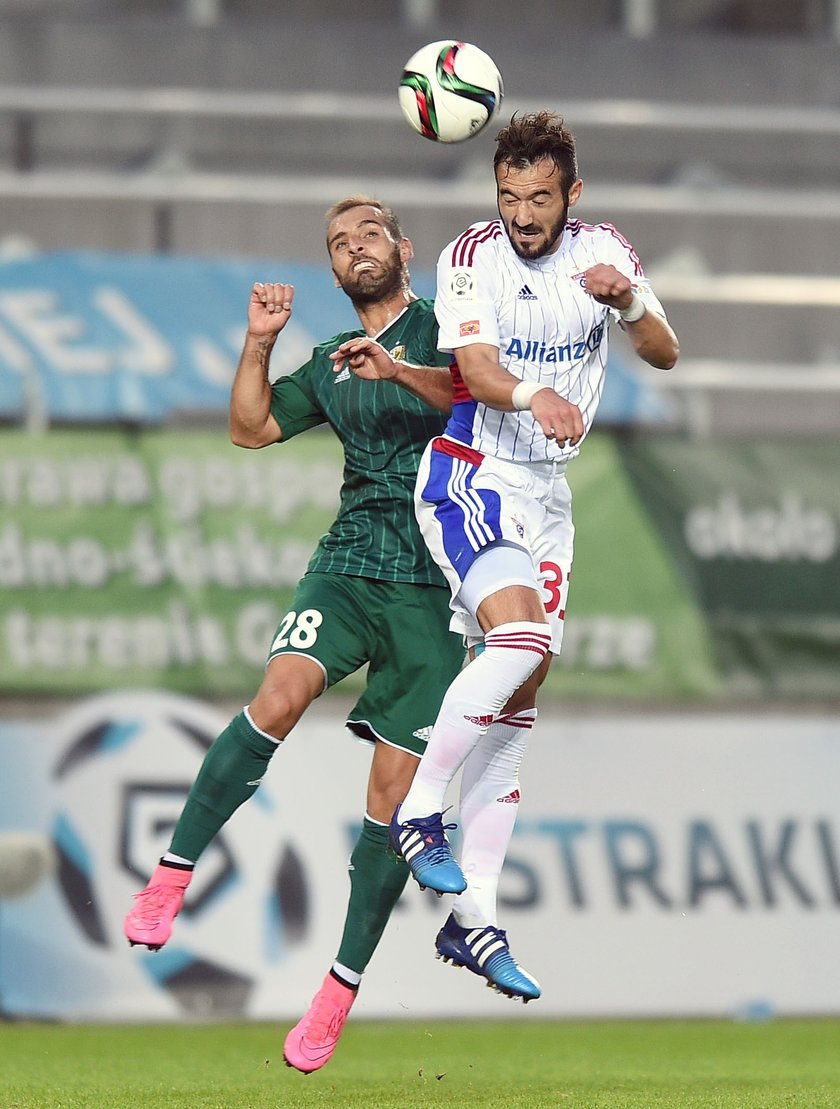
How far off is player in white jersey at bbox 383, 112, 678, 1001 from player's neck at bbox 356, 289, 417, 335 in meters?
0.52

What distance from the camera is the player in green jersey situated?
240 inches

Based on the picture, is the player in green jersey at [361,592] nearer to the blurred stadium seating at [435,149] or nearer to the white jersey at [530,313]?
the white jersey at [530,313]

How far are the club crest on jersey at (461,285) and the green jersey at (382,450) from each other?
0.57m

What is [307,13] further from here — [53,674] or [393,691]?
[393,691]

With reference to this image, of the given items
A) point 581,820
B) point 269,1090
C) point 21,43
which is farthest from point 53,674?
point 21,43

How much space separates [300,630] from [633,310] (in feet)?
5.03

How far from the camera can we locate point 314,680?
19.8ft

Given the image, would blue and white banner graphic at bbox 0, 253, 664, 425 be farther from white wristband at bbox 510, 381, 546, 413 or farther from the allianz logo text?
white wristband at bbox 510, 381, 546, 413

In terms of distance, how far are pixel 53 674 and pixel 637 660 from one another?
341 cm

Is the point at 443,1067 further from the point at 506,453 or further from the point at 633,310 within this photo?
the point at 633,310

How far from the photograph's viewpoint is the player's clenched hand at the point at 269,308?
20.3 feet

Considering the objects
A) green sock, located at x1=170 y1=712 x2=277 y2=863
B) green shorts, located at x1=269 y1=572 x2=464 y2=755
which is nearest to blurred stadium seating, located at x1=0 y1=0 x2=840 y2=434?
green shorts, located at x1=269 y1=572 x2=464 y2=755

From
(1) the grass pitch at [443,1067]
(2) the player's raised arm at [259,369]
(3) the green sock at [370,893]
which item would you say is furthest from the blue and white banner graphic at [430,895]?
(2) the player's raised arm at [259,369]

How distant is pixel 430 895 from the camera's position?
10.5m
